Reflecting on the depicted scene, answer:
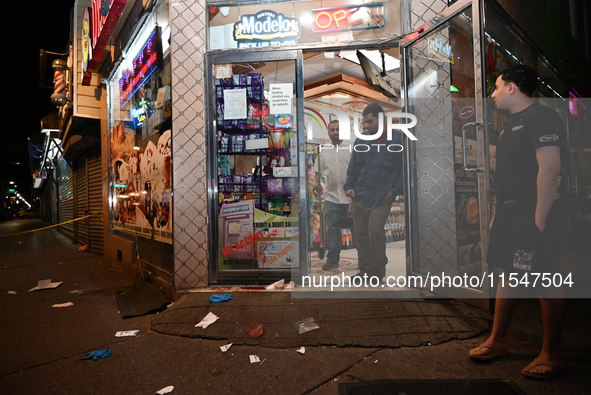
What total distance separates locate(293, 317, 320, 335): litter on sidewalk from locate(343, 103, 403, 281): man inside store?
3.95 ft

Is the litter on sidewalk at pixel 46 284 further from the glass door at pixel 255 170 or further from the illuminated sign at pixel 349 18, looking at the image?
the illuminated sign at pixel 349 18

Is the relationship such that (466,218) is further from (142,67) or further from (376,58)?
(142,67)

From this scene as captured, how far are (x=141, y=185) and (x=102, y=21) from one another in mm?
3427

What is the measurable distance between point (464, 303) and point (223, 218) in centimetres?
304

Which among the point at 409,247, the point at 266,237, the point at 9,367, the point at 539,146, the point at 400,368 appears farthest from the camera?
the point at 266,237

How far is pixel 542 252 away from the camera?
2410 millimetres

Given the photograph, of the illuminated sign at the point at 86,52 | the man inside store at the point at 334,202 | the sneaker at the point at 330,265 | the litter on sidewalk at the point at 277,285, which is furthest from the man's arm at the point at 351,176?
the illuminated sign at the point at 86,52

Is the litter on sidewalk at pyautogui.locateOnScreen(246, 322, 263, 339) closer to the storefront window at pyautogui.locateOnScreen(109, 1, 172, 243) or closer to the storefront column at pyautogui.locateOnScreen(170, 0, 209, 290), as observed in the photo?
the storefront column at pyautogui.locateOnScreen(170, 0, 209, 290)

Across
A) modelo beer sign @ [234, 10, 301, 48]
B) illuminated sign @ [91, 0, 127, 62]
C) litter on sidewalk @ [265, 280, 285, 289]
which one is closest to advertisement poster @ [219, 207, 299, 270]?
litter on sidewalk @ [265, 280, 285, 289]

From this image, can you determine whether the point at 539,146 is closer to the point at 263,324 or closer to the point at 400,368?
the point at 400,368

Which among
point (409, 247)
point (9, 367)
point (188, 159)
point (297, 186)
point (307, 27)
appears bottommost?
point (9, 367)

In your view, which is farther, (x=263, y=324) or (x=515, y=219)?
(x=263, y=324)

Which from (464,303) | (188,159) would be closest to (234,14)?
(188,159)

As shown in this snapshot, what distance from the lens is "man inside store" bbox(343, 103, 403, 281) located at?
425 cm
